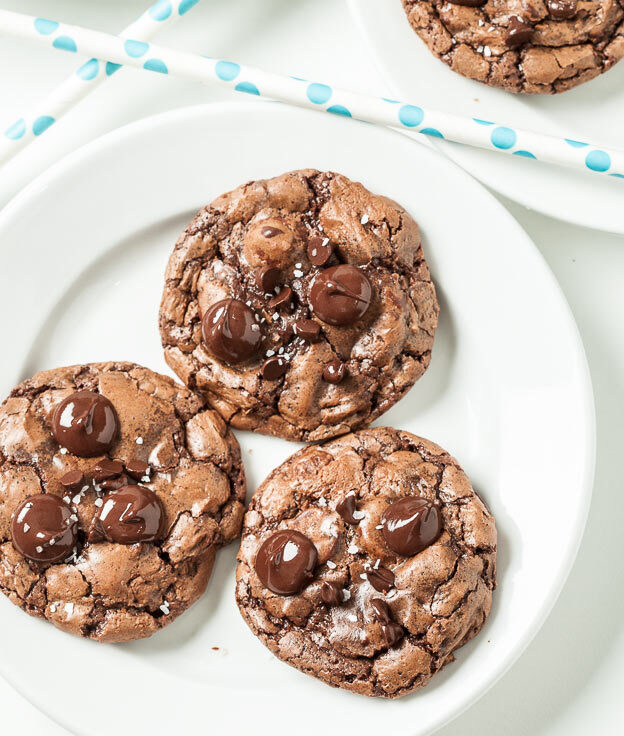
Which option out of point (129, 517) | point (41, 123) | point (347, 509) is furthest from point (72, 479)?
point (41, 123)

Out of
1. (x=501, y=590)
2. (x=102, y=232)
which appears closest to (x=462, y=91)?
(x=102, y=232)

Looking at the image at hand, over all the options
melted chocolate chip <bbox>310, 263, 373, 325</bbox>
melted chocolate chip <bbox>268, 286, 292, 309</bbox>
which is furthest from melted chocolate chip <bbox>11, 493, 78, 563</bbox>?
melted chocolate chip <bbox>310, 263, 373, 325</bbox>

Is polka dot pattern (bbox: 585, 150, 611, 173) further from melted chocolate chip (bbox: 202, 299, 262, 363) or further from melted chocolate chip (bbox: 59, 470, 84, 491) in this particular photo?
melted chocolate chip (bbox: 59, 470, 84, 491)

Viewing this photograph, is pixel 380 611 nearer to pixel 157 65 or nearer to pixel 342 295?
pixel 342 295

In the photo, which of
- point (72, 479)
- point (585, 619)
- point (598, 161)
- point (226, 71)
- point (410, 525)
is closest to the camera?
point (410, 525)

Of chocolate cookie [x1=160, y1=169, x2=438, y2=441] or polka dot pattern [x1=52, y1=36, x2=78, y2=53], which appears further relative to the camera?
polka dot pattern [x1=52, y1=36, x2=78, y2=53]

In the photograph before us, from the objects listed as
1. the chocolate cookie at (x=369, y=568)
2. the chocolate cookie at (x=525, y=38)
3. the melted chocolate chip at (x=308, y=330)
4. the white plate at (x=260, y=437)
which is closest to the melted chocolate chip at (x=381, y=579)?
the chocolate cookie at (x=369, y=568)

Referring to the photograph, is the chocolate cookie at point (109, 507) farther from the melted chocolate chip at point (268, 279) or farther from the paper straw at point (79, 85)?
the paper straw at point (79, 85)
